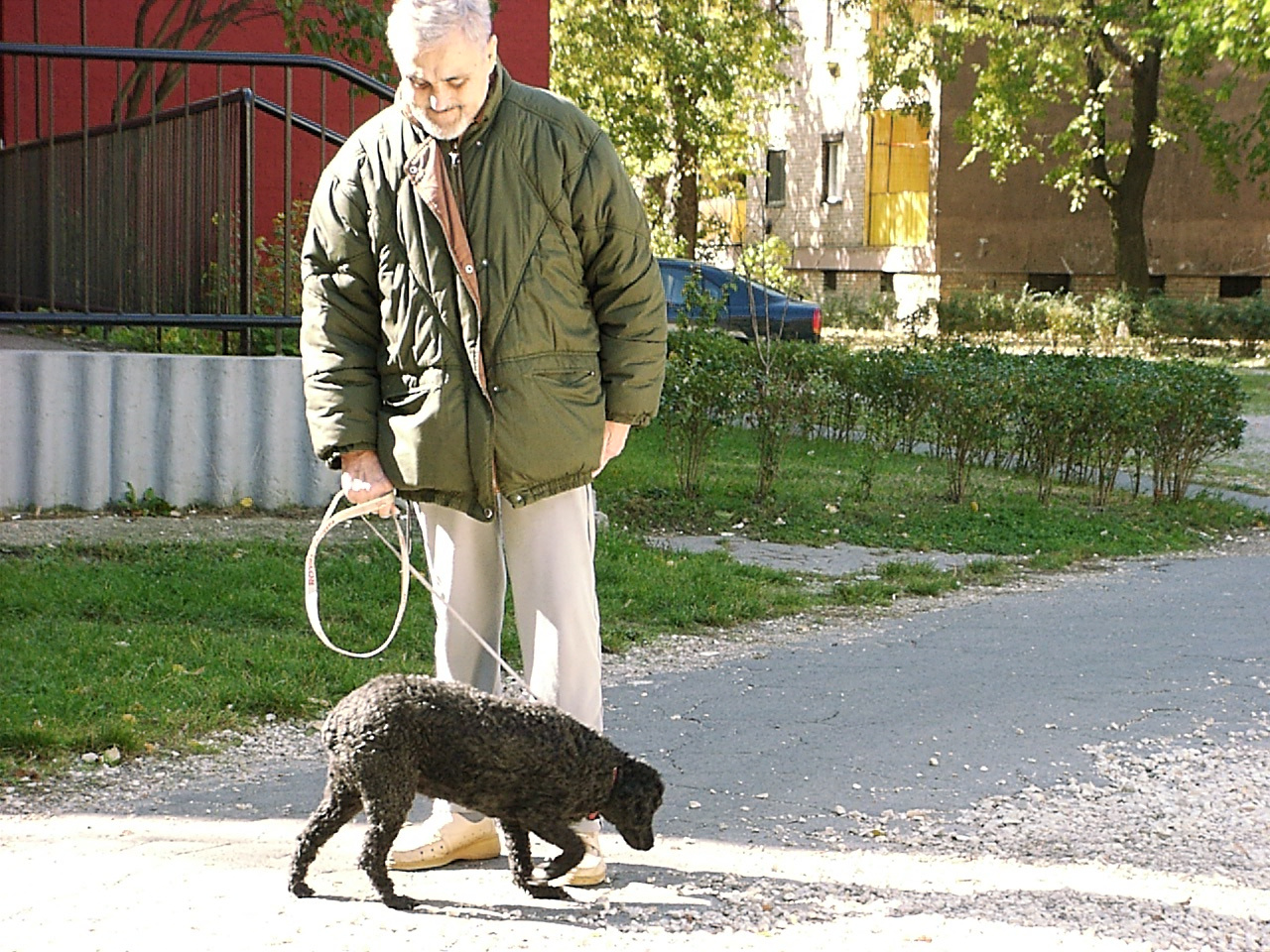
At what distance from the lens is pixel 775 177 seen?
128 ft

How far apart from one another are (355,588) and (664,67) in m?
21.6

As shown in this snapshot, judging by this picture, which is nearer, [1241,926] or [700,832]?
[1241,926]

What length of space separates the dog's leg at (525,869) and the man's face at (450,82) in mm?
1680

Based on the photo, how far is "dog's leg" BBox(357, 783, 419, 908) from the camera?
3668mm

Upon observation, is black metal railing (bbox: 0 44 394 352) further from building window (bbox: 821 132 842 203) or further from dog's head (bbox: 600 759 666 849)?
building window (bbox: 821 132 842 203)

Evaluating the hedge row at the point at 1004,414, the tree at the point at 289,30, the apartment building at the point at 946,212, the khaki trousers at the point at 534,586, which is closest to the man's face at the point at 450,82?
the khaki trousers at the point at 534,586

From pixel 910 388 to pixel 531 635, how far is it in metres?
8.45

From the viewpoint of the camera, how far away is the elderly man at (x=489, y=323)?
3.72 m

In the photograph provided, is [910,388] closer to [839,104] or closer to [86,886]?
[86,886]

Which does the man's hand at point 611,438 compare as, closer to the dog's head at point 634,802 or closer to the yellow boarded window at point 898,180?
the dog's head at point 634,802

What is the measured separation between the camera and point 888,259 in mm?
34719

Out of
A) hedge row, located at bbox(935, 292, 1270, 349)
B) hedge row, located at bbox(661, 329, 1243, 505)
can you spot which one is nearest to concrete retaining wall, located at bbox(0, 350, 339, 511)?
hedge row, located at bbox(661, 329, 1243, 505)

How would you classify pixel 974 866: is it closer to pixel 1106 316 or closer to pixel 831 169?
pixel 1106 316

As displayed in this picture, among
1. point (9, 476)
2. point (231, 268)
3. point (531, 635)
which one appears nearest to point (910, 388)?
point (231, 268)
